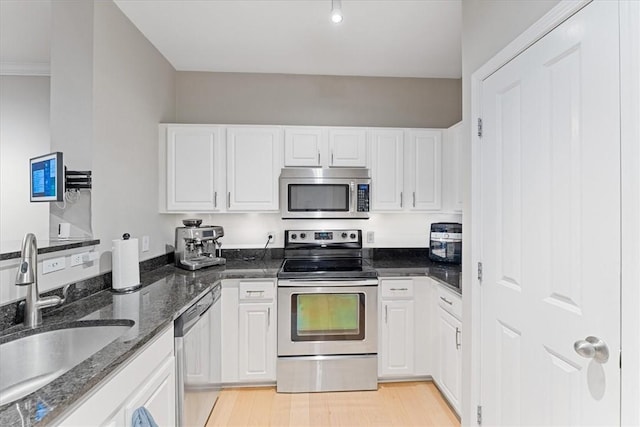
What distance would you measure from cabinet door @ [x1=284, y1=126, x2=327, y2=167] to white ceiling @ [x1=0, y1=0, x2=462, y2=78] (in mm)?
601

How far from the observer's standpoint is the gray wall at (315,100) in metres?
3.11

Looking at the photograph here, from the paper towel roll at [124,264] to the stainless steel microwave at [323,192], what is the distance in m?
1.19

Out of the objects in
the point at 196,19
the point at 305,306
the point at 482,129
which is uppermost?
the point at 196,19

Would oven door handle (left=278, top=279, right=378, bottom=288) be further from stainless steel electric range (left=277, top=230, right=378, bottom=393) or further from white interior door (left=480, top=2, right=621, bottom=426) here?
white interior door (left=480, top=2, right=621, bottom=426)

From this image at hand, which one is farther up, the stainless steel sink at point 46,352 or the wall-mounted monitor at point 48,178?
the wall-mounted monitor at point 48,178

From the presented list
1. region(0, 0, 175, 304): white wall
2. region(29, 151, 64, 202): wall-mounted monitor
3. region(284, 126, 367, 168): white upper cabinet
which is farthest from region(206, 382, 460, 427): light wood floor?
region(284, 126, 367, 168): white upper cabinet

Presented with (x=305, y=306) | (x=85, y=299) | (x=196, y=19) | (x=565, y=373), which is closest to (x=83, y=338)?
(x=85, y=299)

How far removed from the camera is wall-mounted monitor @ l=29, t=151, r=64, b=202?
1.61 metres

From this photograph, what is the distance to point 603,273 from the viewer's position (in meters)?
0.98

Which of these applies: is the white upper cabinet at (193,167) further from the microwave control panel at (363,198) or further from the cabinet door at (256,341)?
the microwave control panel at (363,198)

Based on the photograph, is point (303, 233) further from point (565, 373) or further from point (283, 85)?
point (565, 373)

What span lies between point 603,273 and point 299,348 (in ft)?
6.55

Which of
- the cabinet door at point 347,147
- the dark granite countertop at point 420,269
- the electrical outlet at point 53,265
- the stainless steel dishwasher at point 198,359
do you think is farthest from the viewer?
the cabinet door at point 347,147

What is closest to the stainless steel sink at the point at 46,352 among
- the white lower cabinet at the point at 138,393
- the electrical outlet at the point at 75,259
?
the white lower cabinet at the point at 138,393
